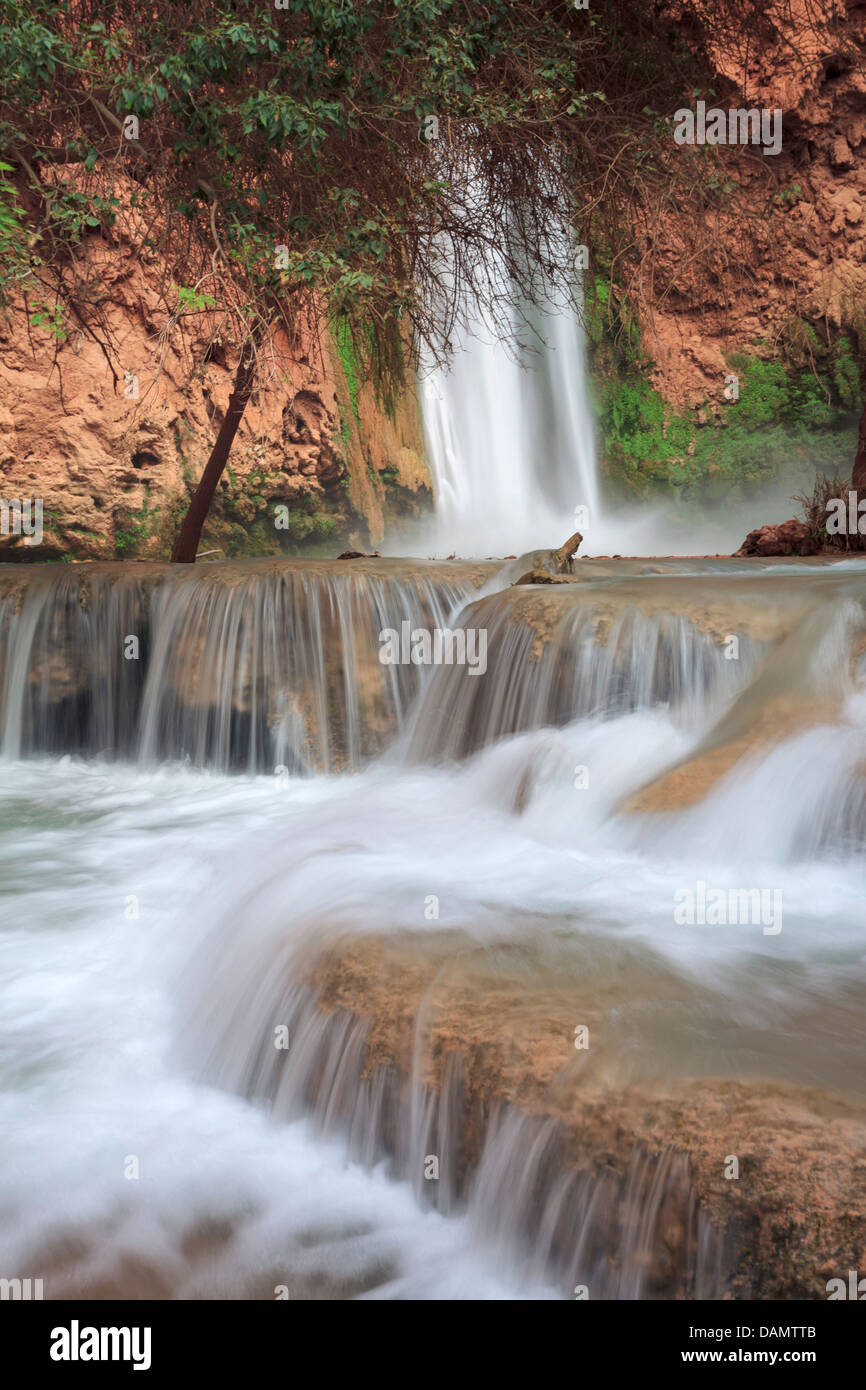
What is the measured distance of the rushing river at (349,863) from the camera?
2.43 m

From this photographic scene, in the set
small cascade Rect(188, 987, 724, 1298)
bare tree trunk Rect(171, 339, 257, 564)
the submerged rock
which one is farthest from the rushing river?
the submerged rock

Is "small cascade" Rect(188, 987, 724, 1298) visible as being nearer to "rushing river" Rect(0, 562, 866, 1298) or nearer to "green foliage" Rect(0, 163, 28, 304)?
"rushing river" Rect(0, 562, 866, 1298)

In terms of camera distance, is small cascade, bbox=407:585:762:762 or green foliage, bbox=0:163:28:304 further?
green foliage, bbox=0:163:28:304

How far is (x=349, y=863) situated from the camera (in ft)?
13.0

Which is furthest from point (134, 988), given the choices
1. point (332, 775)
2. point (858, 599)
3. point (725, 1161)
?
point (858, 599)

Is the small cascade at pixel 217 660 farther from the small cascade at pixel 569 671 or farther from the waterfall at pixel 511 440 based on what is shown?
the waterfall at pixel 511 440

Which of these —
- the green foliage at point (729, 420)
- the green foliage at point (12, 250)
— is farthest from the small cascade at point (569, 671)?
the green foliage at point (729, 420)

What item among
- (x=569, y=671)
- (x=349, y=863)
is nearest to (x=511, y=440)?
(x=569, y=671)

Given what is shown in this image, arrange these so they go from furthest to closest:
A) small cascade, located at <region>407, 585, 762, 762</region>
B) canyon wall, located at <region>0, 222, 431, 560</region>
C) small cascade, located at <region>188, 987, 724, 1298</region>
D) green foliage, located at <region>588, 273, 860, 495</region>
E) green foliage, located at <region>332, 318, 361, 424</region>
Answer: green foliage, located at <region>588, 273, 860, 495</region> → green foliage, located at <region>332, 318, 361, 424</region> → canyon wall, located at <region>0, 222, 431, 560</region> → small cascade, located at <region>407, 585, 762, 762</region> → small cascade, located at <region>188, 987, 724, 1298</region>

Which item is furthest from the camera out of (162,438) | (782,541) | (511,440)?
(511,440)

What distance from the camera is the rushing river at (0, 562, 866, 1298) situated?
243 centimetres

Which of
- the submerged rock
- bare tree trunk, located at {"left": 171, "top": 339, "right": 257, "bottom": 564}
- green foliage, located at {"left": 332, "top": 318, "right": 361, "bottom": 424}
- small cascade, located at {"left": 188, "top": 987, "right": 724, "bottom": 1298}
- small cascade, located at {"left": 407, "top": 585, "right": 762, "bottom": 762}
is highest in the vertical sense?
green foliage, located at {"left": 332, "top": 318, "right": 361, "bottom": 424}

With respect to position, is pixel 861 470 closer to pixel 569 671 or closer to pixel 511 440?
pixel 569 671
